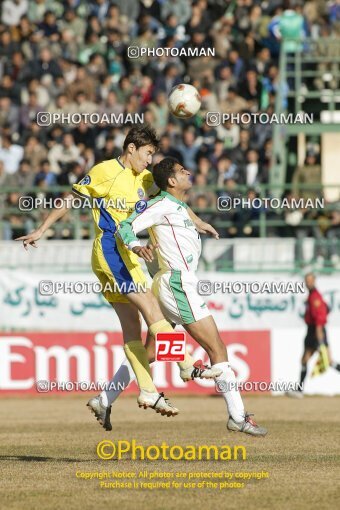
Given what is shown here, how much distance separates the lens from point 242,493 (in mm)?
8727

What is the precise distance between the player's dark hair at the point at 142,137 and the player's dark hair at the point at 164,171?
0.87ft

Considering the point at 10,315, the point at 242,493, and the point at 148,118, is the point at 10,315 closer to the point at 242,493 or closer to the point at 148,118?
the point at 148,118

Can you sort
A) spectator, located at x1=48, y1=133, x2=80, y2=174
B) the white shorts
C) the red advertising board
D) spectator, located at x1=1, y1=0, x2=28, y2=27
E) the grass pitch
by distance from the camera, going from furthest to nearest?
spectator, located at x1=1, y1=0, x2=28, y2=27 < spectator, located at x1=48, y1=133, x2=80, y2=174 < the red advertising board < the white shorts < the grass pitch

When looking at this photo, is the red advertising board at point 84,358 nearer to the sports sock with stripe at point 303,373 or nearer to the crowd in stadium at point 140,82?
the sports sock with stripe at point 303,373

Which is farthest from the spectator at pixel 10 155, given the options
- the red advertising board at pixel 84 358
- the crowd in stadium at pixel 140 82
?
the red advertising board at pixel 84 358

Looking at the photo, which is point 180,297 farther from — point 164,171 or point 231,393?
point 164,171

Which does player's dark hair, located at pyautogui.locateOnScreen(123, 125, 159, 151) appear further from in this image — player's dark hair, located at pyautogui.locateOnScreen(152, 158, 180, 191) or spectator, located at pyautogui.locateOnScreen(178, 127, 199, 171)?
spectator, located at pyautogui.locateOnScreen(178, 127, 199, 171)

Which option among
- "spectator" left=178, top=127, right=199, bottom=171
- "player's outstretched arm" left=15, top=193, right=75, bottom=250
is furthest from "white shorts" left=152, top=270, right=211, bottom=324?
"spectator" left=178, top=127, right=199, bottom=171

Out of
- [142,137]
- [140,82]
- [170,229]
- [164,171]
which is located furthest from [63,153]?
[170,229]

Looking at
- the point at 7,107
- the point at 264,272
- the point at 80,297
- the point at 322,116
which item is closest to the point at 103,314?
the point at 80,297

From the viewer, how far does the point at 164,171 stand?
10797 mm

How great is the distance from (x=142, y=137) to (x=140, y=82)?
539 inches

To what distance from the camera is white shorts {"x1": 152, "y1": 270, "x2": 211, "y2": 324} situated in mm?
10625

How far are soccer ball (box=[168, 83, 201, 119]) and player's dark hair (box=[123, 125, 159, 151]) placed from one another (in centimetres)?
63
